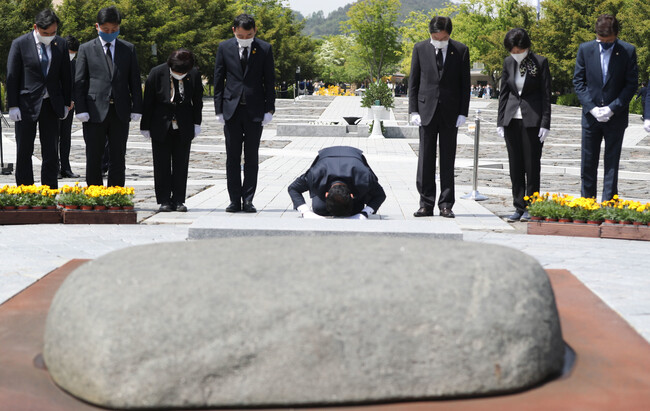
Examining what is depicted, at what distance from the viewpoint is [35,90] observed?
27.8ft

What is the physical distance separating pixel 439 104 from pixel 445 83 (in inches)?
8.7

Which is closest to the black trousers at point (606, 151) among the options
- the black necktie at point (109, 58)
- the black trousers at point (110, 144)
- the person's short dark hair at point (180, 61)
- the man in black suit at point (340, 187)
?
the man in black suit at point (340, 187)

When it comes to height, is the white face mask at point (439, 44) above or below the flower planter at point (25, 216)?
above

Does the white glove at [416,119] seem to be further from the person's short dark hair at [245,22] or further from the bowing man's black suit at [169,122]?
the bowing man's black suit at [169,122]

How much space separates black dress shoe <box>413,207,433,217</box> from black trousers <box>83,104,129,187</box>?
3.05 meters

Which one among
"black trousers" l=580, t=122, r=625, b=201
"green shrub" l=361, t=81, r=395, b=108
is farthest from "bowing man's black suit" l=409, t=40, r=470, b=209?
"green shrub" l=361, t=81, r=395, b=108

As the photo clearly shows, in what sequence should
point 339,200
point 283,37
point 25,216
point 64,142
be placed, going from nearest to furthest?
1. point 339,200
2. point 25,216
3. point 64,142
4. point 283,37

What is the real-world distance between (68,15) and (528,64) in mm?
44013

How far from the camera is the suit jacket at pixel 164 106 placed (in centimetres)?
870

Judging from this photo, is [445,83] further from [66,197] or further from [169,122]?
[66,197]

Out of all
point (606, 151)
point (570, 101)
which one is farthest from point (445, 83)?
point (570, 101)

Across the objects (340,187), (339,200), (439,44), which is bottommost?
(339,200)

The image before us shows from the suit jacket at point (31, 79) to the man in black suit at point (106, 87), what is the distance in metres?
0.19

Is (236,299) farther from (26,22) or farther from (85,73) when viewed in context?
(26,22)
